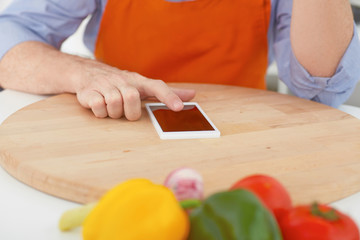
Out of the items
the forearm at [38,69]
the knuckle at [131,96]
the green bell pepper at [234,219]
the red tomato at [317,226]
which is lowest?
the forearm at [38,69]

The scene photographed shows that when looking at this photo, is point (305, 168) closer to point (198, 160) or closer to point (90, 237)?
point (198, 160)

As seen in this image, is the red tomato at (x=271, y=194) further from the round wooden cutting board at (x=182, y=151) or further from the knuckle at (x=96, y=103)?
the knuckle at (x=96, y=103)

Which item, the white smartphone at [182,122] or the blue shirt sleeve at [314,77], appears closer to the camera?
the white smartphone at [182,122]

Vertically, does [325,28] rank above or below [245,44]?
above

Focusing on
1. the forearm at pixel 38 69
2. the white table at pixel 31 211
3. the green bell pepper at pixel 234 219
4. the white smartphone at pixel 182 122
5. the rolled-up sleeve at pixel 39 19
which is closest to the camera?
the green bell pepper at pixel 234 219

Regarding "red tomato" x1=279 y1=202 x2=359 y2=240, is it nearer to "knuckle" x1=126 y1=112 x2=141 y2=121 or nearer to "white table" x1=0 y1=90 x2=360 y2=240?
"white table" x1=0 y1=90 x2=360 y2=240

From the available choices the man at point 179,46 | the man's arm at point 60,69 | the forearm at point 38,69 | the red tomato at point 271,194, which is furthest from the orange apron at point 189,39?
the red tomato at point 271,194

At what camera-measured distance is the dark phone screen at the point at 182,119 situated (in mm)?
724

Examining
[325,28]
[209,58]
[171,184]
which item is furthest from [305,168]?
[209,58]

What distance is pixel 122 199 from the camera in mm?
352

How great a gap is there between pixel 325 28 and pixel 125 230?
0.80 m

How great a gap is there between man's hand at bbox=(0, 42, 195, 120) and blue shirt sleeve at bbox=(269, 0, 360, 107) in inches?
12.9

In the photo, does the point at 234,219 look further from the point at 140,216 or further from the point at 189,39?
the point at 189,39

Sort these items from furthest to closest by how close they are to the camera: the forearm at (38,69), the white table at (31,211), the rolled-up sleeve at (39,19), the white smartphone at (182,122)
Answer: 1. the rolled-up sleeve at (39,19)
2. the forearm at (38,69)
3. the white smartphone at (182,122)
4. the white table at (31,211)
